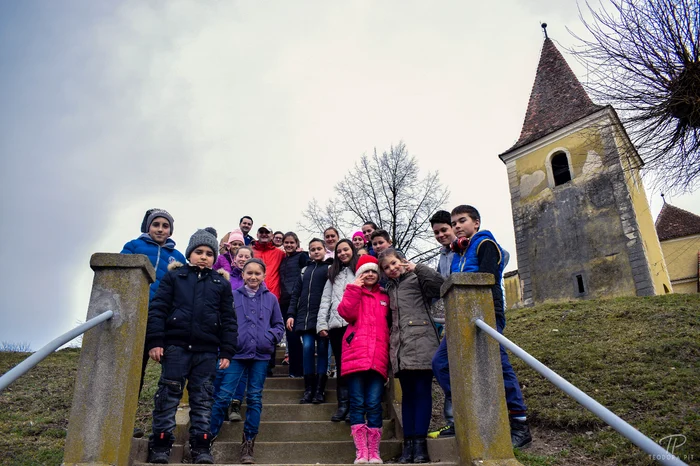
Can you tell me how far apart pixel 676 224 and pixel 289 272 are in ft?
101

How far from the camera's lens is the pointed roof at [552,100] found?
20.6 m

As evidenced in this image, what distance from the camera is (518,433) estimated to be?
4223mm

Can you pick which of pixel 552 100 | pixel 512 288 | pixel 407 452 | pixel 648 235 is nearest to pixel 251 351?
pixel 407 452

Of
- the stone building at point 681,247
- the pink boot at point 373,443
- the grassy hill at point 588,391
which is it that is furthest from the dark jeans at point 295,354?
the stone building at point 681,247

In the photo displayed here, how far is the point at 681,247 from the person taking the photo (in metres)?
29.6

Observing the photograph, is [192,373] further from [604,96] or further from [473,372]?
[604,96]

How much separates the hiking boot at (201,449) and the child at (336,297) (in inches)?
68.9

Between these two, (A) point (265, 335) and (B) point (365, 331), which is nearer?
(B) point (365, 331)

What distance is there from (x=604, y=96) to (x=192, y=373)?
22.2 feet

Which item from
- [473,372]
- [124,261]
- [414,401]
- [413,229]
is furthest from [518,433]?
[413,229]

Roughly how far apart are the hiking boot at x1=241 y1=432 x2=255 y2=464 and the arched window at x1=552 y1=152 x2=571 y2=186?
1824 cm

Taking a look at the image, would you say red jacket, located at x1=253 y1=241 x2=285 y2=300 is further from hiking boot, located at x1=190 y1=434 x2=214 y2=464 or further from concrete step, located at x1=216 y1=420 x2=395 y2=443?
hiking boot, located at x1=190 y1=434 x2=214 y2=464

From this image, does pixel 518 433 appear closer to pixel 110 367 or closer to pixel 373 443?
pixel 373 443

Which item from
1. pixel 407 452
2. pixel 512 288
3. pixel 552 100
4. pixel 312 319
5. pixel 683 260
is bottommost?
pixel 407 452
